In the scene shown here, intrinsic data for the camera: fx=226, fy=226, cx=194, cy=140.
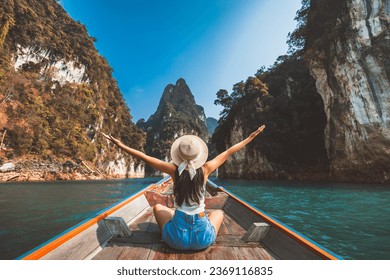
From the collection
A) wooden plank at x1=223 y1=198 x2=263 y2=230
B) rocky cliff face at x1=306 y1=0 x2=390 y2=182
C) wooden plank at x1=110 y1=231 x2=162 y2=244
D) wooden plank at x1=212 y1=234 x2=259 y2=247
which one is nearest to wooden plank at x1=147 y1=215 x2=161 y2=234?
wooden plank at x1=110 y1=231 x2=162 y2=244

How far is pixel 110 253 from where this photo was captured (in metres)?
2.38

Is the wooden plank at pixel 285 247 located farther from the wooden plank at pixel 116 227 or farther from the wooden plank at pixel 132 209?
the wooden plank at pixel 132 209

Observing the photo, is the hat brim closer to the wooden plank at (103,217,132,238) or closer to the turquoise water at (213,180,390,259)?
the wooden plank at (103,217,132,238)

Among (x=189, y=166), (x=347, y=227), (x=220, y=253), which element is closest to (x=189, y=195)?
(x=189, y=166)

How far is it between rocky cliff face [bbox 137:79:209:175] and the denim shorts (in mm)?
83830

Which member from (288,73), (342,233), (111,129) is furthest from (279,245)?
(111,129)

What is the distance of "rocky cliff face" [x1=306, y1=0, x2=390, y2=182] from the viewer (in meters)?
15.7

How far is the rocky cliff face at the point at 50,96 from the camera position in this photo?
26.6 m

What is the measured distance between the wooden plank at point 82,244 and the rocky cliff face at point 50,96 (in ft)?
90.3

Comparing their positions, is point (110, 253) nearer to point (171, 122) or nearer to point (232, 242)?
point (232, 242)

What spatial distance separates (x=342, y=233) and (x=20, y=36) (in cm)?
4057

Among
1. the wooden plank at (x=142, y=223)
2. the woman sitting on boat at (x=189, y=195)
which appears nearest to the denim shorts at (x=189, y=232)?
the woman sitting on boat at (x=189, y=195)

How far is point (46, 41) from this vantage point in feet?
111

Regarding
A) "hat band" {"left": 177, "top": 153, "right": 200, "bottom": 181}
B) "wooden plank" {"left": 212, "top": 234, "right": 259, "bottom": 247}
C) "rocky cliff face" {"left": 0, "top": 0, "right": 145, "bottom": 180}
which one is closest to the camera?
"hat band" {"left": 177, "top": 153, "right": 200, "bottom": 181}
